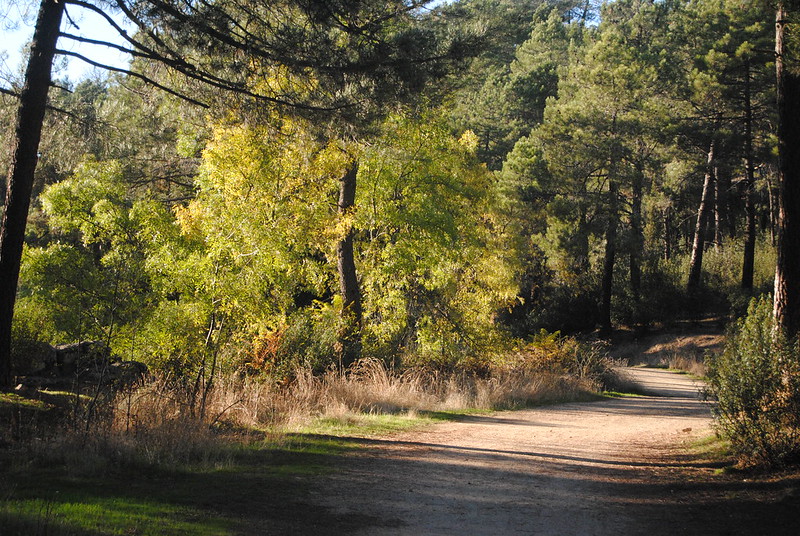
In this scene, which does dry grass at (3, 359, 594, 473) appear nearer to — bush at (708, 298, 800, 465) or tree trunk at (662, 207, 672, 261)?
bush at (708, 298, 800, 465)

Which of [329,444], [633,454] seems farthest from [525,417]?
[329,444]

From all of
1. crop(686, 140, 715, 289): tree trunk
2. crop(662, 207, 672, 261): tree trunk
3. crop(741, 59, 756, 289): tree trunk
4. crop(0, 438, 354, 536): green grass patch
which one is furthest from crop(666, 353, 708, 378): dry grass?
crop(0, 438, 354, 536): green grass patch

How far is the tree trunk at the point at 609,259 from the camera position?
4103 cm

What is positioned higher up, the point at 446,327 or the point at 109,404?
the point at 446,327

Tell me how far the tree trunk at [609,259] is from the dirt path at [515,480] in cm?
2842

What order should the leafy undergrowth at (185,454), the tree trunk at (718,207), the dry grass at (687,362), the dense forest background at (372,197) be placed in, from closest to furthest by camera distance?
1. the leafy undergrowth at (185,454)
2. the dense forest background at (372,197)
3. the dry grass at (687,362)
4. the tree trunk at (718,207)

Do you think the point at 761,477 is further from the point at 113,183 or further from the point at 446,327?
the point at 113,183

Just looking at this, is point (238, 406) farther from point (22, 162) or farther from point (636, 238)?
point (636, 238)

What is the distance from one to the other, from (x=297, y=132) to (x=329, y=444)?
18.0 feet

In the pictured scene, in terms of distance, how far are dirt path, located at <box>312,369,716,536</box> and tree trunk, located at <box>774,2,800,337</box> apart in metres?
2.53

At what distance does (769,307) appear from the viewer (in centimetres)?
986

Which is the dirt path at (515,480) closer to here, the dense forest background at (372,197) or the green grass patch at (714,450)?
the green grass patch at (714,450)

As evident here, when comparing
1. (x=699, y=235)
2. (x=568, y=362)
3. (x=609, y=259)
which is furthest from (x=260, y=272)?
(x=609, y=259)

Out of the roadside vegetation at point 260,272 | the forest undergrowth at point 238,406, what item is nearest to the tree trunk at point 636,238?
the roadside vegetation at point 260,272
